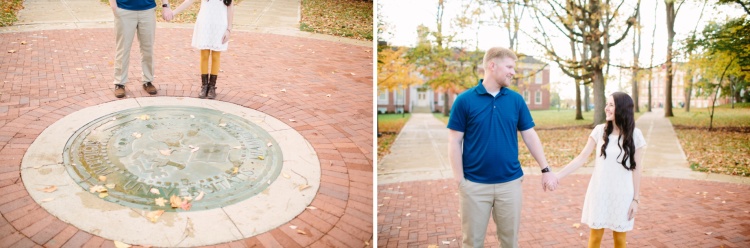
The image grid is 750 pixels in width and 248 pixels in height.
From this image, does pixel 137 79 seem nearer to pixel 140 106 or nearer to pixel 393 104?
pixel 140 106

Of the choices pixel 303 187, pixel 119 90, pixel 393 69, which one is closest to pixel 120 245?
pixel 303 187

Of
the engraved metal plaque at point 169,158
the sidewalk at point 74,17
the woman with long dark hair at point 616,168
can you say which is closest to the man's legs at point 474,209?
the woman with long dark hair at point 616,168

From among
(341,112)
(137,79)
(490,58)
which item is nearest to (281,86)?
(341,112)

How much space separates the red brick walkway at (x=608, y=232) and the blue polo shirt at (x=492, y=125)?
1.31m

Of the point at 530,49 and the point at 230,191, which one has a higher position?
the point at 530,49

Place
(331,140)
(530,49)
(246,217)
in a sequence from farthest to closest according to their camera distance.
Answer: (530,49) < (331,140) < (246,217)

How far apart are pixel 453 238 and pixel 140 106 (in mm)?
2549

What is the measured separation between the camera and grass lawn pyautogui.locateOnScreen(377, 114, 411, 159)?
246 inches

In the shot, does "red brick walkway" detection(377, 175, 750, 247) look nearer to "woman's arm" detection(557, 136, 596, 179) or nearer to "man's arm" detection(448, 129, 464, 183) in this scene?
"woman's arm" detection(557, 136, 596, 179)

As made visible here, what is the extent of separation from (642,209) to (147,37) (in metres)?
3.99

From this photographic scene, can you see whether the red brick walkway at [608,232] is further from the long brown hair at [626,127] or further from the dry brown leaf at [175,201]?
the dry brown leaf at [175,201]

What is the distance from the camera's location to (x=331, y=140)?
8.91 feet

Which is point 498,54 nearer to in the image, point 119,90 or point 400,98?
point 119,90

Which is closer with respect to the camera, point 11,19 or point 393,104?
point 11,19
